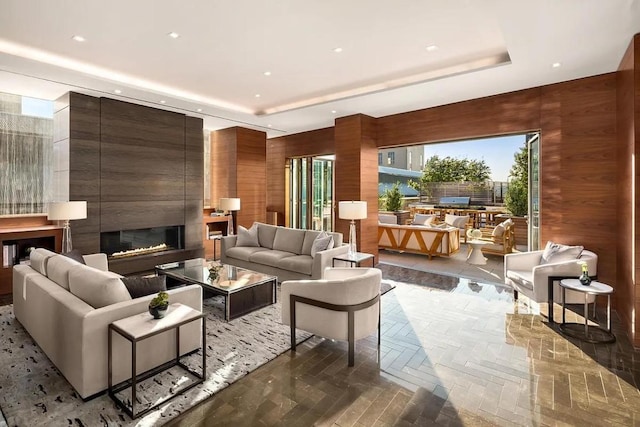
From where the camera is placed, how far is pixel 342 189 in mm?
7027

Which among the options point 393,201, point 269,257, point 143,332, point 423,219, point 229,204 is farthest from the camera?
point 393,201

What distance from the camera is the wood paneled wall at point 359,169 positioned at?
675 centimetres

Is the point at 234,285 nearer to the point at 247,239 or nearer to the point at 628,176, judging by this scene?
the point at 247,239

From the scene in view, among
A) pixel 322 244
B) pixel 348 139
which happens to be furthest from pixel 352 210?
pixel 348 139

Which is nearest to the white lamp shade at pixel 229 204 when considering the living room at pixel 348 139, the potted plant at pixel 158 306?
the living room at pixel 348 139

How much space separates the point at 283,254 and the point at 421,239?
137 inches

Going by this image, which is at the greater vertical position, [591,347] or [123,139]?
[123,139]

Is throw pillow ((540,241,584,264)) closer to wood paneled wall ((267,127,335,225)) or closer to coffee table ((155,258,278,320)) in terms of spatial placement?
coffee table ((155,258,278,320))

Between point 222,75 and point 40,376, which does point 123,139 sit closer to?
point 222,75

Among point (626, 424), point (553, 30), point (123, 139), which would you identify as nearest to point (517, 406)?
point (626, 424)

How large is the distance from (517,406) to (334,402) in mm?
1282

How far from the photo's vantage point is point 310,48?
4.14 meters

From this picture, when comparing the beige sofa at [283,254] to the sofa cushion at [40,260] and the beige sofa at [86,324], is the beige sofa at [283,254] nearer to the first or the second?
the beige sofa at [86,324]

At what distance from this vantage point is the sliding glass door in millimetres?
9375
